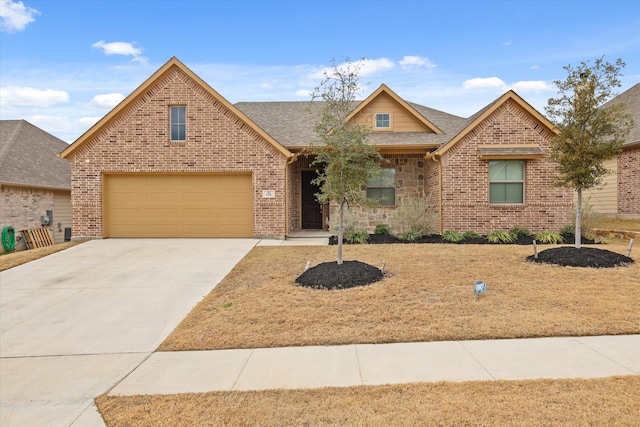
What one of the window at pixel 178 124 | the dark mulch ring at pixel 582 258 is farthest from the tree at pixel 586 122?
the window at pixel 178 124

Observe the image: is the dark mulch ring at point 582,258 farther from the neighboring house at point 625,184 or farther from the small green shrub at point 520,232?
the neighboring house at point 625,184

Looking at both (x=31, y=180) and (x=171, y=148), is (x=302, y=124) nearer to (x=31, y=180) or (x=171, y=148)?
(x=171, y=148)

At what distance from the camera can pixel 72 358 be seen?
5.17 m

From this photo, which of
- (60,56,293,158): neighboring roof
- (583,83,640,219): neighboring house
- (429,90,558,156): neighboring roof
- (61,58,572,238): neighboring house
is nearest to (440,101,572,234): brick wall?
(61,58,572,238): neighboring house

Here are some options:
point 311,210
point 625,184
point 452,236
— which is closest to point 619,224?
point 625,184

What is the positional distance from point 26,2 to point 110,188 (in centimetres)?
658

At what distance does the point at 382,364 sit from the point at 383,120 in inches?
510

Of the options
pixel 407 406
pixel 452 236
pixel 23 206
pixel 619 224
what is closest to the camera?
pixel 407 406

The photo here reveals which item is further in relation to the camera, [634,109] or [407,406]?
[634,109]

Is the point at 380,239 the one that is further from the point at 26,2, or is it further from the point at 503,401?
the point at 26,2

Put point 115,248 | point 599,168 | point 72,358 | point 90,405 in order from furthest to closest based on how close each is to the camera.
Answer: point 115,248
point 599,168
point 72,358
point 90,405

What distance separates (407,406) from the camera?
3441 mm

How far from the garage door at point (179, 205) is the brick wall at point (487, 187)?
7.41m

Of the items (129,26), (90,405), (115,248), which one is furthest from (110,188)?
(90,405)
